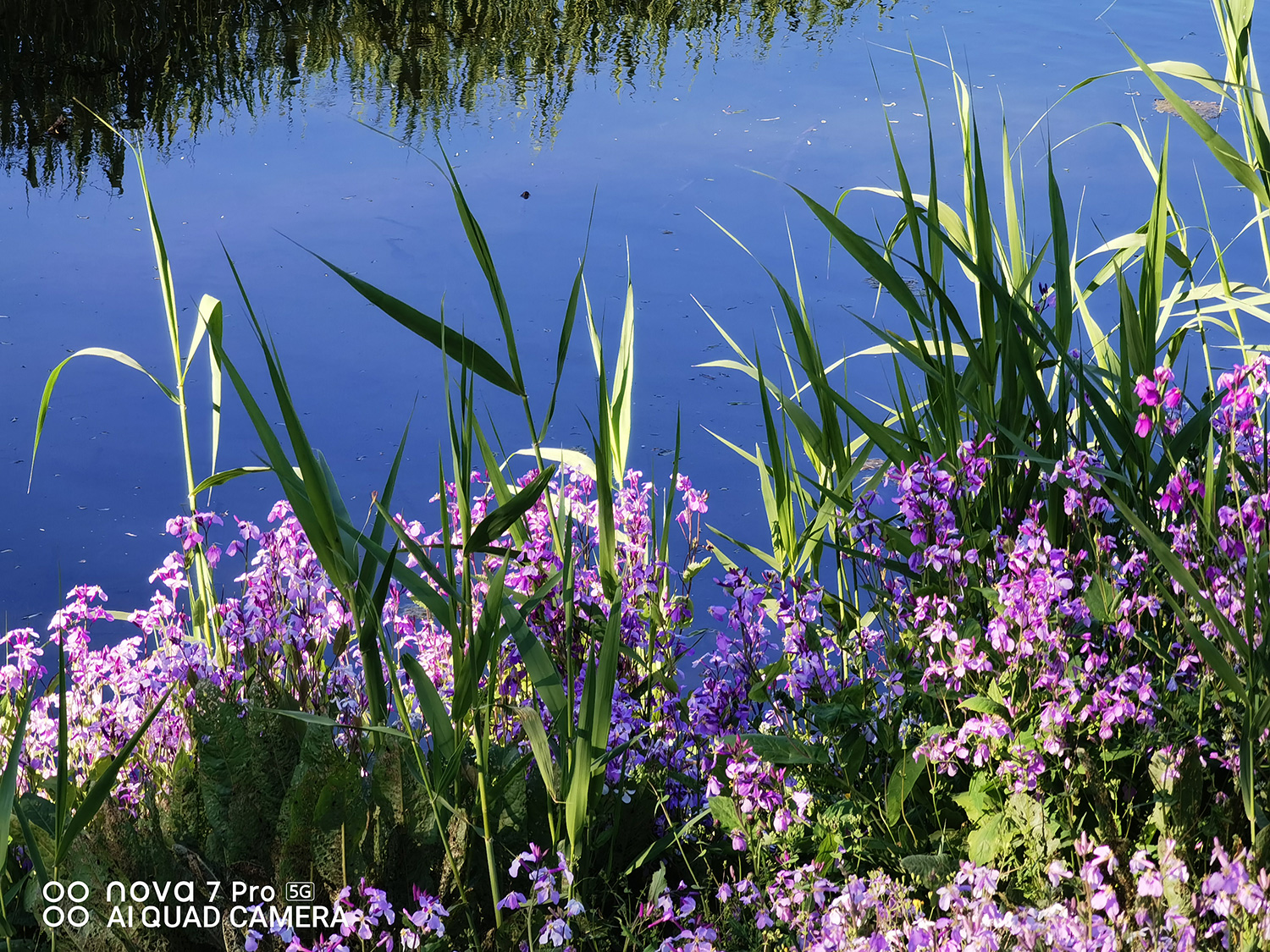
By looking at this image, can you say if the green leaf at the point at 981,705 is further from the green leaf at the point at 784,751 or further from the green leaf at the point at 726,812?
the green leaf at the point at 726,812

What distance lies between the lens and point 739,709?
1.69 m

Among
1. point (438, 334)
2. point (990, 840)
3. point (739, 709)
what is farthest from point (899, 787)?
point (438, 334)

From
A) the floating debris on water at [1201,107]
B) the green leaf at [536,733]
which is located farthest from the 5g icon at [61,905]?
the floating debris on water at [1201,107]

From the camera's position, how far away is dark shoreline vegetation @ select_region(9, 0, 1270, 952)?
52.8 inches

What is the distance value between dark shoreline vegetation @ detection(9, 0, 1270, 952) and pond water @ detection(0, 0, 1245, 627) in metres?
0.50

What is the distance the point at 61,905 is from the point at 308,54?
16.3 ft

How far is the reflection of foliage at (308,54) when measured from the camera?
4793mm

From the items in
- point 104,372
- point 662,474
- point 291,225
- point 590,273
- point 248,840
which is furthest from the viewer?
point 291,225

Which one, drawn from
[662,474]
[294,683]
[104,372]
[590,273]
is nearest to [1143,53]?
→ [590,273]

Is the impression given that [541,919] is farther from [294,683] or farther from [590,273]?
[590,273]

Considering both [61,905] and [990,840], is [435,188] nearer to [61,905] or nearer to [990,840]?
[61,905]

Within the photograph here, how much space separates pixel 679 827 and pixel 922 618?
47 cm

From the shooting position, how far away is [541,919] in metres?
1.53

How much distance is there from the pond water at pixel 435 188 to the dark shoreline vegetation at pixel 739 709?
495mm
